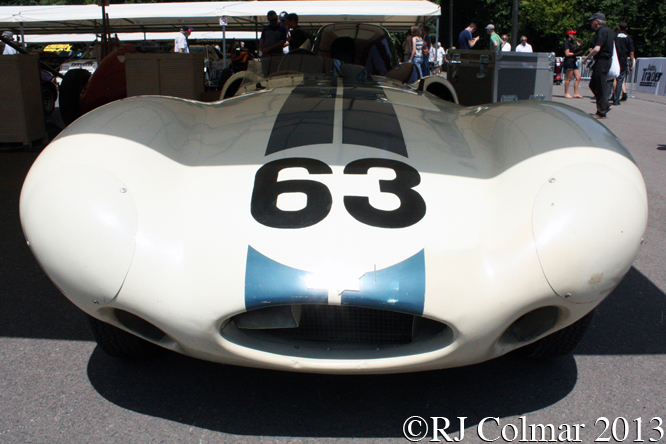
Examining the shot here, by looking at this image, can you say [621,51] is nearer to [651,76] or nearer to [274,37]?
[651,76]

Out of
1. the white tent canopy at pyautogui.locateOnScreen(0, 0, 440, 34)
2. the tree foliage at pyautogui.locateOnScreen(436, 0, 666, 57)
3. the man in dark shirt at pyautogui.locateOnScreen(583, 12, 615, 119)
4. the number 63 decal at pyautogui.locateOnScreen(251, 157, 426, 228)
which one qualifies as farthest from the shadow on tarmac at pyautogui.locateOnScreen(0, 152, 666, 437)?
the tree foliage at pyautogui.locateOnScreen(436, 0, 666, 57)

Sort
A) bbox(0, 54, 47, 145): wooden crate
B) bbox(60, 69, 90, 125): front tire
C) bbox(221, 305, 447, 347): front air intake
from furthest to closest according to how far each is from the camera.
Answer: bbox(60, 69, 90, 125): front tire, bbox(0, 54, 47, 145): wooden crate, bbox(221, 305, 447, 347): front air intake

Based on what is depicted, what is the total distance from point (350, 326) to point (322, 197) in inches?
16.7

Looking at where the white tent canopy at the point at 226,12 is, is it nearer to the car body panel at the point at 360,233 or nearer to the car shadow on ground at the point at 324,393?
the car body panel at the point at 360,233

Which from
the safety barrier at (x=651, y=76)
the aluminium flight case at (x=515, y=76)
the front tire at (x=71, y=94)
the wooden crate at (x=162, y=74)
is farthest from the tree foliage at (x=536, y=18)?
the aluminium flight case at (x=515, y=76)

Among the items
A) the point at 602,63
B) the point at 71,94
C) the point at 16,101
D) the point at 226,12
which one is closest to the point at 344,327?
the point at 16,101

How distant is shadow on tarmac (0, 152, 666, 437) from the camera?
1.88 metres

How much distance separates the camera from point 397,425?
1855 mm

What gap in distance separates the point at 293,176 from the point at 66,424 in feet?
3.49

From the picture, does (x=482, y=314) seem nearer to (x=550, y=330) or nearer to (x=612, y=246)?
(x=550, y=330)

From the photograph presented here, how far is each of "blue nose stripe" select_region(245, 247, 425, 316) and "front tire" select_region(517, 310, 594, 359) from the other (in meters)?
0.69

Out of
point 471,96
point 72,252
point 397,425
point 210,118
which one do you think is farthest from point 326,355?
point 471,96

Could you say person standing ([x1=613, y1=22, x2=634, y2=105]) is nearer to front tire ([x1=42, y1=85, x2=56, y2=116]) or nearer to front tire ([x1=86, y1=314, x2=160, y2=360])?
front tire ([x1=42, y1=85, x2=56, y2=116])

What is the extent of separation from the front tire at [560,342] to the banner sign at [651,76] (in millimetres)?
14025
